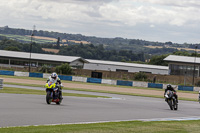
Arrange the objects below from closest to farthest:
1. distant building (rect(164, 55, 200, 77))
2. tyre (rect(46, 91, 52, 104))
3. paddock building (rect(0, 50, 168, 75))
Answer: tyre (rect(46, 91, 52, 104)) → distant building (rect(164, 55, 200, 77)) → paddock building (rect(0, 50, 168, 75))

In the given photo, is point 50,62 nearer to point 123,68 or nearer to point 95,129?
point 123,68

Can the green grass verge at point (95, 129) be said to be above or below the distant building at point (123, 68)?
below

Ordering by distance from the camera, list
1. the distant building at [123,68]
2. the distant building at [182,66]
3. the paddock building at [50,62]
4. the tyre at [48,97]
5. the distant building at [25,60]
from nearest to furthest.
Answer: the tyre at [48,97] < the distant building at [182,66] < the distant building at [25,60] < the paddock building at [50,62] < the distant building at [123,68]

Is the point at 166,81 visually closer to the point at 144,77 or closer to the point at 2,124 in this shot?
the point at 144,77

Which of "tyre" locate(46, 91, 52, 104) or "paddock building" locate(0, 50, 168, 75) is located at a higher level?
"paddock building" locate(0, 50, 168, 75)

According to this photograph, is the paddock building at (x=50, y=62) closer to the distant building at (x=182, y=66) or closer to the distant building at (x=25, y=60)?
the distant building at (x=25, y=60)

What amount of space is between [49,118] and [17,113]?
1.32m

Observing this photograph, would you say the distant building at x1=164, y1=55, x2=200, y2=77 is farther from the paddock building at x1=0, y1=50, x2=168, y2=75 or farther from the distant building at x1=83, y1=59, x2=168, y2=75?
the paddock building at x1=0, y1=50, x2=168, y2=75

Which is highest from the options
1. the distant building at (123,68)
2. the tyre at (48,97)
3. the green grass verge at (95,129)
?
the distant building at (123,68)

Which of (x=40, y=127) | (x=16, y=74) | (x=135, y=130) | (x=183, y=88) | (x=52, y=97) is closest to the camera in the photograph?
(x=40, y=127)

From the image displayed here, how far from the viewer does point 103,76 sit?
80875mm

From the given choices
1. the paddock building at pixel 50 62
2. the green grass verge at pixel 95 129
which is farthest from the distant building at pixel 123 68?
the green grass verge at pixel 95 129

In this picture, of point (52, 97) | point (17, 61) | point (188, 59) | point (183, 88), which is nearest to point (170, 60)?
point (188, 59)

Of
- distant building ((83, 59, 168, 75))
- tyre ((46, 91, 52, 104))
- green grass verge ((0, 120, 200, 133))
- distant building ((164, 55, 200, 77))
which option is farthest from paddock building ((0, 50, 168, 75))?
green grass verge ((0, 120, 200, 133))
